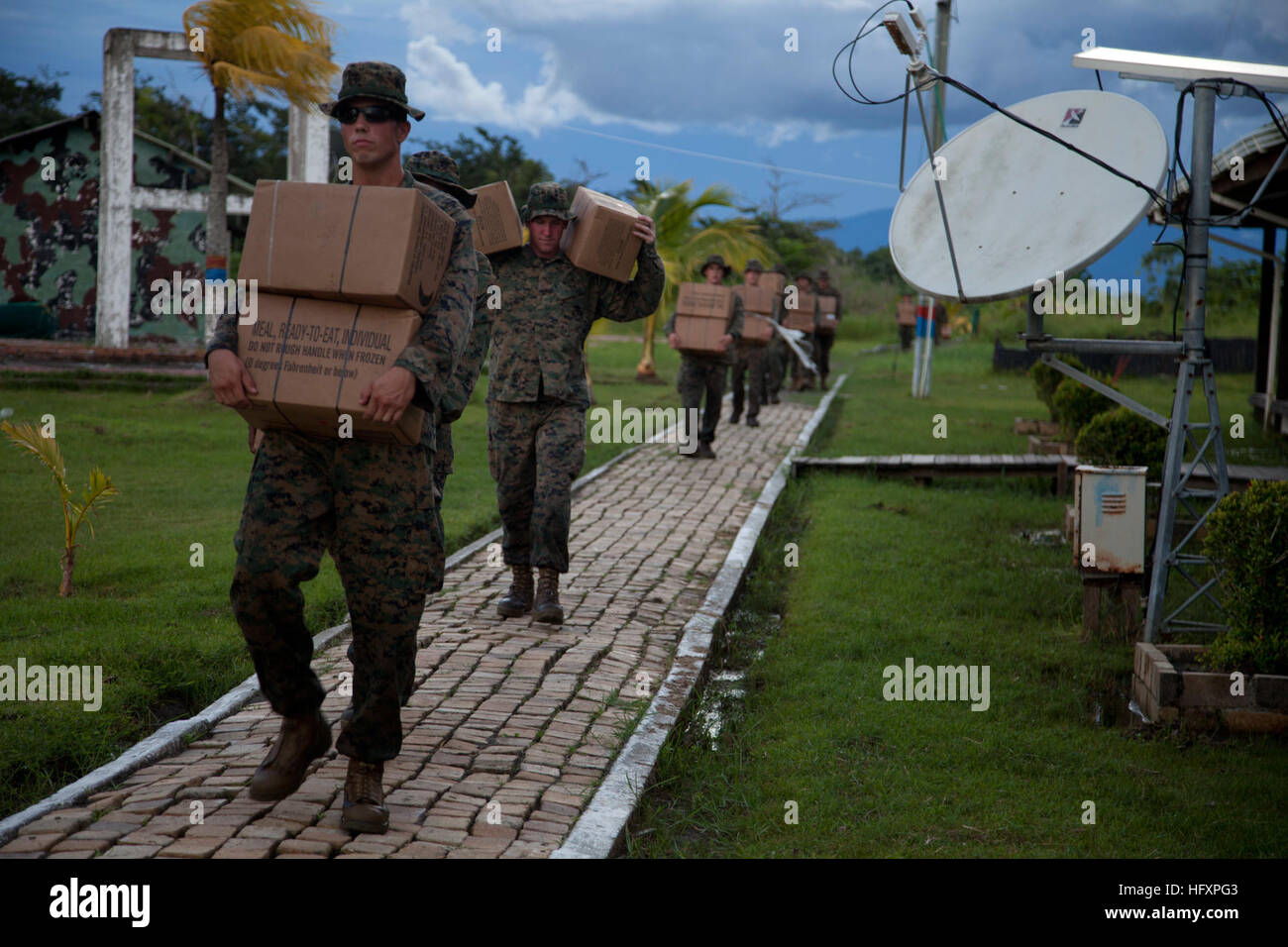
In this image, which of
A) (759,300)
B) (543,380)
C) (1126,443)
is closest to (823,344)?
(759,300)

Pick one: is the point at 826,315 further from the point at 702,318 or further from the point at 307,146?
the point at 702,318

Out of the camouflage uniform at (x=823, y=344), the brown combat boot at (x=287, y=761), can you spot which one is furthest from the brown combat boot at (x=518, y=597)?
the camouflage uniform at (x=823, y=344)

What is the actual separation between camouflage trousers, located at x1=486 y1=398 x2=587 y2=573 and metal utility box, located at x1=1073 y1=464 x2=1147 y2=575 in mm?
2900

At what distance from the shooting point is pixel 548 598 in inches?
273

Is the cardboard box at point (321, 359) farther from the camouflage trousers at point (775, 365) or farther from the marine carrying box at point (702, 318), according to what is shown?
the camouflage trousers at point (775, 365)

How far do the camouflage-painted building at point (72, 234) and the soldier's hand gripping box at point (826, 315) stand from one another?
11686 mm

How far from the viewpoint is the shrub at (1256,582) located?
5.49m

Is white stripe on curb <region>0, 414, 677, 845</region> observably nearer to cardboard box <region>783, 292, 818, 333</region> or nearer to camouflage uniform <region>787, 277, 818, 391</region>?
cardboard box <region>783, 292, 818, 333</region>

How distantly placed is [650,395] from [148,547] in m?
14.6

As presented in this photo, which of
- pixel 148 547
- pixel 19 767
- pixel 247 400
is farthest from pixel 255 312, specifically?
pixel 148 547

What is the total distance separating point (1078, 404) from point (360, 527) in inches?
382

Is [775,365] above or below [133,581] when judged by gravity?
above

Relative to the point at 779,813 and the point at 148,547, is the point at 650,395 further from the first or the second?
the point at 779,813

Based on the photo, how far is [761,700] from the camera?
19.7 ft
